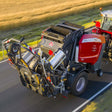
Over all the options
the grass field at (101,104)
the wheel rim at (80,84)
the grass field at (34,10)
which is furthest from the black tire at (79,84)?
the grass field at (34,10)

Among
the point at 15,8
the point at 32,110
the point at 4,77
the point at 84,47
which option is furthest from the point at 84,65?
the point at 15,8

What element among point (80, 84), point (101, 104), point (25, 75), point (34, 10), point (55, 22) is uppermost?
point (34, 10)

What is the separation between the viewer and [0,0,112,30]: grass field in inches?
769

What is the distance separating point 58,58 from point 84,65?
5.56 feet

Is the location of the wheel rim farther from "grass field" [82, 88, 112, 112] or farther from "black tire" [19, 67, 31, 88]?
"black tire" [19, 67, 31, 88]

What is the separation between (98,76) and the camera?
8680mm

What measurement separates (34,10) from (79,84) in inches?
729

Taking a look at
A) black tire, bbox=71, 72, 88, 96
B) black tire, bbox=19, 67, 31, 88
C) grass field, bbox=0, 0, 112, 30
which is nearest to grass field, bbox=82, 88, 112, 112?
→ black tire, bbox=71, 72, 88, 96

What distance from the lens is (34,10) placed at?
23641mm

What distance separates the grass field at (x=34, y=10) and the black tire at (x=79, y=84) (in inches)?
504

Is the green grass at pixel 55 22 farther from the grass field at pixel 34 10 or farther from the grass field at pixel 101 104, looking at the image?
the grass field at pixel 101 104

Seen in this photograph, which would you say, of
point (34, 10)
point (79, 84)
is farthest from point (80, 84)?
point (34, 10)

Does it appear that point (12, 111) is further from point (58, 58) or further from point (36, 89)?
point (58, 58)

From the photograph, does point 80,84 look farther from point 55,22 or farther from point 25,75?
point 55,22
